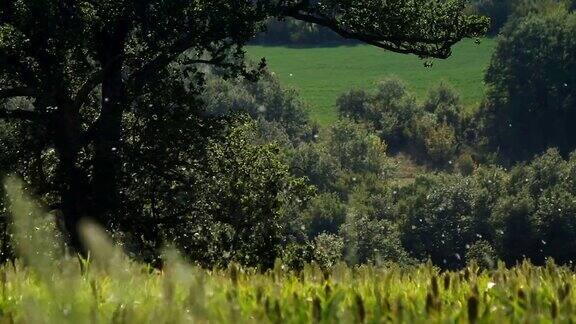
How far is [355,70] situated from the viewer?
17162 cm

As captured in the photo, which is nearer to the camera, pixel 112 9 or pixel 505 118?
pixel 112 9

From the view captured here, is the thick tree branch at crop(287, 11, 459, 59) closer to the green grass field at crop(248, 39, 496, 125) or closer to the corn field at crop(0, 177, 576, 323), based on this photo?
the corn field at crop(0, 177, 576, 323)

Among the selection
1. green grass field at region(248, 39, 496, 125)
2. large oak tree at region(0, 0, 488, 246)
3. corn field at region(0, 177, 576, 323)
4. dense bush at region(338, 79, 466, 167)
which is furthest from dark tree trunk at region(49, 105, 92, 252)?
green grass field at region(248, 39, 496, 125)

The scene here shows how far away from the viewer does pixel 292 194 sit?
22.2 metres

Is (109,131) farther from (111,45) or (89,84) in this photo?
(111,45)

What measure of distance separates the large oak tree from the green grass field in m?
144

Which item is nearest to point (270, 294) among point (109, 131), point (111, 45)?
point (109, 131)

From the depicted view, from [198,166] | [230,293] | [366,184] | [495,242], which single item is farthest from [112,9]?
[366,184]

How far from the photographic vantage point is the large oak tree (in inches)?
715

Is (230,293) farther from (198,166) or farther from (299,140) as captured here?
(299,140)

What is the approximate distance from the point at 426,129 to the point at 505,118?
1426 centimetres

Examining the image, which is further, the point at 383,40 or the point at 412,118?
the point at 412,118

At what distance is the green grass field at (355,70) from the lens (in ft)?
546

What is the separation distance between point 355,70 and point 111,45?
15309 cm
